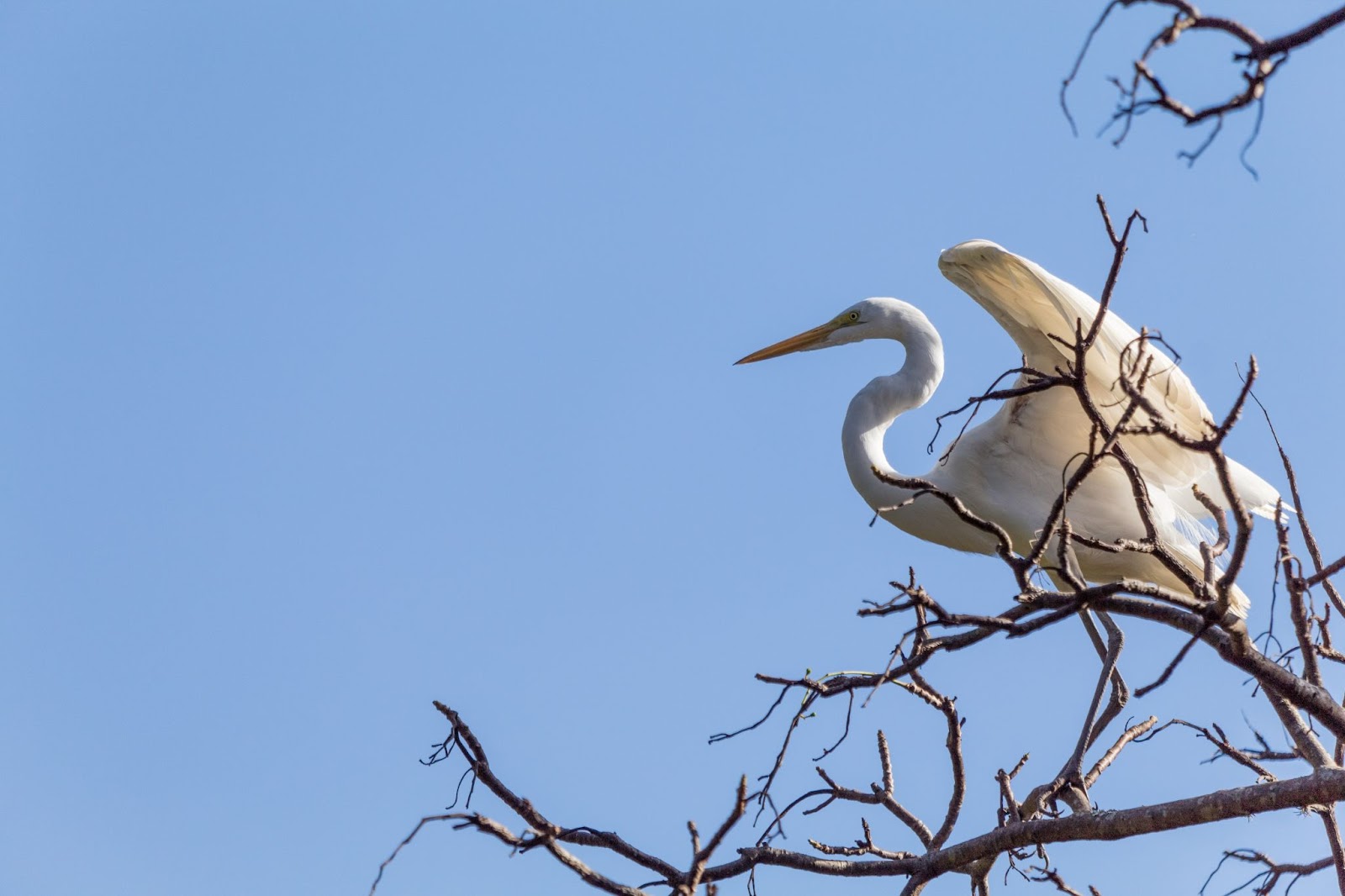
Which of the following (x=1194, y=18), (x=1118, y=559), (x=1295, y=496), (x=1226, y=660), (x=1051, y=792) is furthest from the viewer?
(x=1118, y=559)

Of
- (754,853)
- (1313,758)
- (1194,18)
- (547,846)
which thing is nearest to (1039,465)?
(1313,758)

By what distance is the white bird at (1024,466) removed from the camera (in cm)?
573

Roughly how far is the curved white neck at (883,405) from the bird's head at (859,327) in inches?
6.7

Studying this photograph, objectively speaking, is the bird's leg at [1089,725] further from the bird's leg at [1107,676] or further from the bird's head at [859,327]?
the bird's head at [859,327]

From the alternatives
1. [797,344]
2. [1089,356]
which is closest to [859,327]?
[797,344]

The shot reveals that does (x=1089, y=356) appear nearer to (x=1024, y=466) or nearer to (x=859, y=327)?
(x=1024, y=466)

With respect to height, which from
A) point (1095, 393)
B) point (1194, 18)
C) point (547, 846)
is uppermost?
point (1095, 393)

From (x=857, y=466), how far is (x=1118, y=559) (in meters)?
1.26

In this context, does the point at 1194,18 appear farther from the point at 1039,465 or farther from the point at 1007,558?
the point at 1039,465

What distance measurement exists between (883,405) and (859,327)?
764 millimetres

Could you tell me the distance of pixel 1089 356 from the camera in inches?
208

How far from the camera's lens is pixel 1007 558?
8.52 ft

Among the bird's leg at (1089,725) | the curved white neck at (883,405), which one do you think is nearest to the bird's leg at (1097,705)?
the bird's leg at (1089,725)

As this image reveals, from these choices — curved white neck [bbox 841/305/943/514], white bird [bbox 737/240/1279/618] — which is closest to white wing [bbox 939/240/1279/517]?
white bird [bbox 737/240/1279/618]
